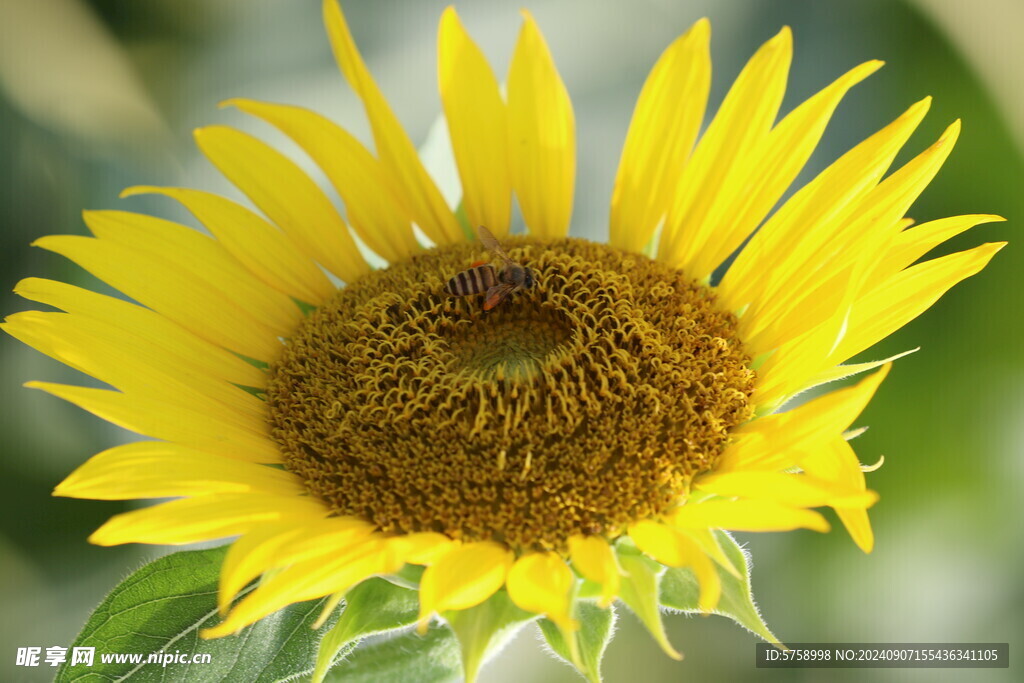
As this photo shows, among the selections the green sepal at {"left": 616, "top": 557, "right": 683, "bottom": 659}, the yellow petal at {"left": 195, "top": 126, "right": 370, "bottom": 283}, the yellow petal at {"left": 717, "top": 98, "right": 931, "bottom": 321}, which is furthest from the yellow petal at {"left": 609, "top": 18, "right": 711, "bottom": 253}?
the green sepal at {"left": 616, "top": 557, "right": 683, "bottom": 659}

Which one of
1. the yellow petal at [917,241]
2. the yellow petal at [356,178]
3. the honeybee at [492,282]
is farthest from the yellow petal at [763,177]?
the yellow petal at [356,178]

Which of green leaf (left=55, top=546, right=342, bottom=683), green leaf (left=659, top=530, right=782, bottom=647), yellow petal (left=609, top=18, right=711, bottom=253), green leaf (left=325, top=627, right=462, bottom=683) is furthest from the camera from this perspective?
yellow petal (left=609, top=18, right=711, bottom=253)

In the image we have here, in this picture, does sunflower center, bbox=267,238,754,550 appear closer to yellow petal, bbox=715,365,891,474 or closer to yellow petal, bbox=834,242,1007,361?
yellow petal, bbox=715,365,891,474

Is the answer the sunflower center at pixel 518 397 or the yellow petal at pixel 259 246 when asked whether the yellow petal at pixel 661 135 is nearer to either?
the sunflower center at pixel 518 397

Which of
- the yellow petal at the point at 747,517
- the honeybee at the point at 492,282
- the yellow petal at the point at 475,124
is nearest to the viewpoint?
the yellow petal at the point at 747,517

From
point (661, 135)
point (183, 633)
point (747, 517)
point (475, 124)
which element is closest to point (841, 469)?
point (747, 517)

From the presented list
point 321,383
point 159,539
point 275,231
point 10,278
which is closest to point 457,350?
point 321,383
